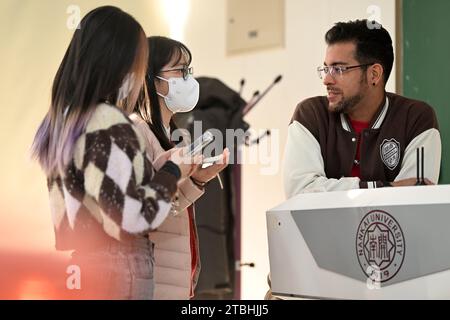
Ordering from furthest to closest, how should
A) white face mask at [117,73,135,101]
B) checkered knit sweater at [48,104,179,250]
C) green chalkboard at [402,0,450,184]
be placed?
green chalkboard at [402,0,450,184], white face mask at [117,73,135,101], checkered knit sweater at [48,104,179,250]

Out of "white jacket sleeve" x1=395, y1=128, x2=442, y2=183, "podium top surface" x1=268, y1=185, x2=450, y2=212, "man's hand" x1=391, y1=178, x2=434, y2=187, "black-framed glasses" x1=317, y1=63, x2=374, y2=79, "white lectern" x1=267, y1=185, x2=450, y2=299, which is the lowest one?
"white lectern" x1=267, y1=185, x2=450, y2=299

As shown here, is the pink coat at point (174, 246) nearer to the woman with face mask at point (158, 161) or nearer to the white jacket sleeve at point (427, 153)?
the woman with face mask at point (158, 161)

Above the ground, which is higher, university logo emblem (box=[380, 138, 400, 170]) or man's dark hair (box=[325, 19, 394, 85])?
man's dark hair (box=[325, 19, 394, 85])

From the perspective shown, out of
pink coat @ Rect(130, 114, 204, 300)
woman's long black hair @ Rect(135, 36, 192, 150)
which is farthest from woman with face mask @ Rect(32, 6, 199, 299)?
woman's long black hair @ Rect(135, 36, 192, 150)

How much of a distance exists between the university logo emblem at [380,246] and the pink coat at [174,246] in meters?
0.44

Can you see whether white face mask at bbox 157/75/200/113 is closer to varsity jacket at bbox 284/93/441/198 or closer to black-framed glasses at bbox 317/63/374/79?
varsity jacket at bbox 284/93/441/198

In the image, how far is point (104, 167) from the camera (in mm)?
1402

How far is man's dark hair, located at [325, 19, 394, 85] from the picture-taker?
7.89 ft

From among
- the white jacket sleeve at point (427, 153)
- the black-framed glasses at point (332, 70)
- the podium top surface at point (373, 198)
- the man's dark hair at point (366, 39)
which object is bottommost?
the podium top surface at point (373, 198)

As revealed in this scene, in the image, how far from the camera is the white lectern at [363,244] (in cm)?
167

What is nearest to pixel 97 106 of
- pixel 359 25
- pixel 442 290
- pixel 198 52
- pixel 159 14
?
pixel 442 290

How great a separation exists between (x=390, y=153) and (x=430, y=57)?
2.27 ft

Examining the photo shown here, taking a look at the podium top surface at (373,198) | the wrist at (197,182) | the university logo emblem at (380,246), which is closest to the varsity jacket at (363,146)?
the podium top surface at (373,198)

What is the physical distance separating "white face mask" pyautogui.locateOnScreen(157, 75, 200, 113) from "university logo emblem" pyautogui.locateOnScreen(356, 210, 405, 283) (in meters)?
0.57
